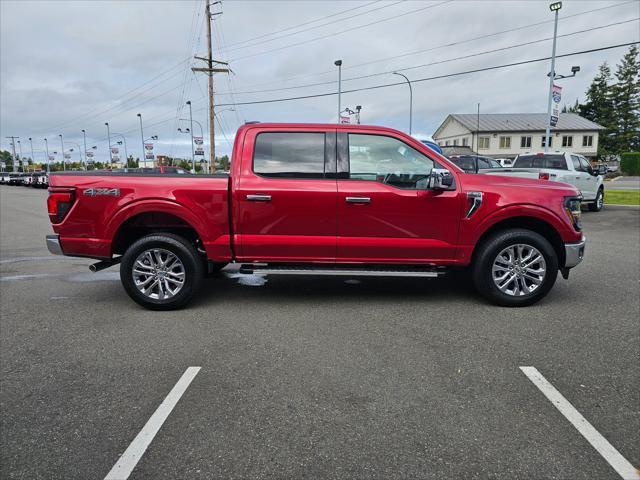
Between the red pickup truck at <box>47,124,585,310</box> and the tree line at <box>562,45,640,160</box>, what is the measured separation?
255 feet

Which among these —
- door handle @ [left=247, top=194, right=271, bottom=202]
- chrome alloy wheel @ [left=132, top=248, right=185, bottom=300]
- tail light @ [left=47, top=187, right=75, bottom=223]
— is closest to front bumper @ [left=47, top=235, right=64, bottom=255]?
tail light @ [left=47, top=187, right=75, bottom=223]

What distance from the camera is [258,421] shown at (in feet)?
9.39

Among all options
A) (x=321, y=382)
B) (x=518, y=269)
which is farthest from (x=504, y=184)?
(x=321, y=382)

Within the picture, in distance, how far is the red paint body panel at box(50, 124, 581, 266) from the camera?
4992 millimetres

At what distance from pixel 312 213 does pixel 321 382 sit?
212 centimetres

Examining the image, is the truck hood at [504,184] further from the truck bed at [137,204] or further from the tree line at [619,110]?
the tree line at [619,110]

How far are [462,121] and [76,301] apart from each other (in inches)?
2710

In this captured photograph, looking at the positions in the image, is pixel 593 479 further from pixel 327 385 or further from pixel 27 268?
pixel 27 268

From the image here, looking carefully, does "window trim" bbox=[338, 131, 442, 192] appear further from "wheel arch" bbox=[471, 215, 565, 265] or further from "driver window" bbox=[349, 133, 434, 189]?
"wheel arch" bbox=[471, 215, 565, 265]

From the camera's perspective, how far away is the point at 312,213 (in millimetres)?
5008

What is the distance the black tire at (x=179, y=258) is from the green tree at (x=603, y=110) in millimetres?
80936

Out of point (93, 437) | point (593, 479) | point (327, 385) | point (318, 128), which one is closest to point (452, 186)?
point (318, 128)

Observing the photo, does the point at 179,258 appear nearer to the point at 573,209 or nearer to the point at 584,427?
the point at 584,427

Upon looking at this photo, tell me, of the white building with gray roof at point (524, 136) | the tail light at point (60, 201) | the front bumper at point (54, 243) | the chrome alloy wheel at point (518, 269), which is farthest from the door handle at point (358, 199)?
the white building with gray roof at point (524, 136)
